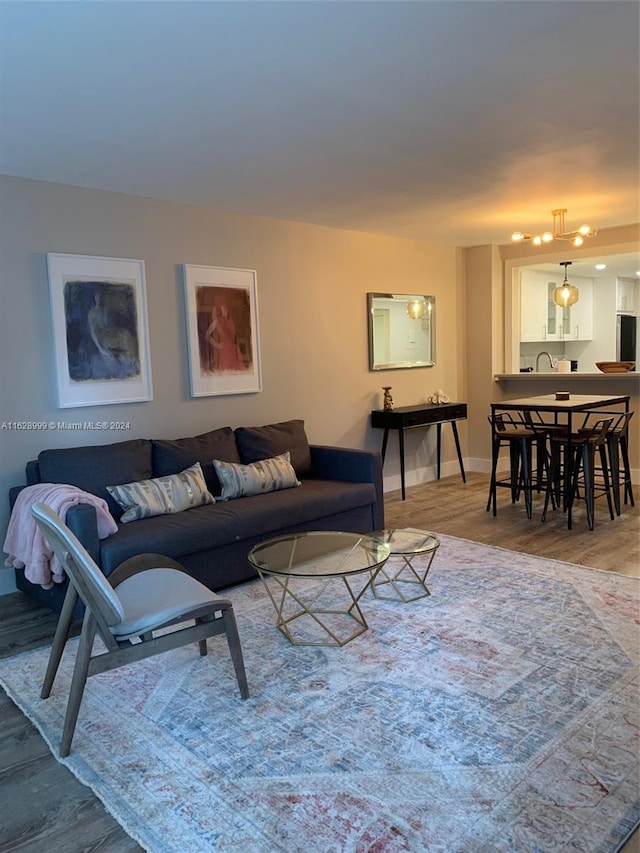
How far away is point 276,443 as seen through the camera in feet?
15.1

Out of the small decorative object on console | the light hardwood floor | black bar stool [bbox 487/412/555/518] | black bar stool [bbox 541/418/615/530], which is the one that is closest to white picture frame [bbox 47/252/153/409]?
the light hardwood floor

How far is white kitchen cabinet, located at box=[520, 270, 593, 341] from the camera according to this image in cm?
799

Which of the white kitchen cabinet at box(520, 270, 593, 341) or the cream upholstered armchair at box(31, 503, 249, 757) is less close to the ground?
the white kitchen cabinet at box(520, 270, 593, 341)

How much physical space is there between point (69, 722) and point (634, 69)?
3257 mm

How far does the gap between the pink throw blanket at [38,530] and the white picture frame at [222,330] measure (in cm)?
148

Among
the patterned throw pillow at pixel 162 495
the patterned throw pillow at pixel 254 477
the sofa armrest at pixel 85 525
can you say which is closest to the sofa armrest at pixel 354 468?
the patterned throw pillow at pixel 254 477

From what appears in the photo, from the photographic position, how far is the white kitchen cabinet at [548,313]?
7992 millimetres

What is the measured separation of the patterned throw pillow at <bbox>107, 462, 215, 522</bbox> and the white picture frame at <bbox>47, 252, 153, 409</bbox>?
0.72 m

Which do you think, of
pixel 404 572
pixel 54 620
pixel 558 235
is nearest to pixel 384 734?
pixel 404 572

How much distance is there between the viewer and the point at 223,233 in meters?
4.73

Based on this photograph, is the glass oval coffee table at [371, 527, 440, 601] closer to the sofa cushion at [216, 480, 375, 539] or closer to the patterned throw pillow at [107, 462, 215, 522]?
the sofa cushion at [216, 480, 375, 539]

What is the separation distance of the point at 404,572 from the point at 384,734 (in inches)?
61.6

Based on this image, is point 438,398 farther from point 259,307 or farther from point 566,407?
point 259,307

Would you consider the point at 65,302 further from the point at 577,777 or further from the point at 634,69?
the point at 577,777
